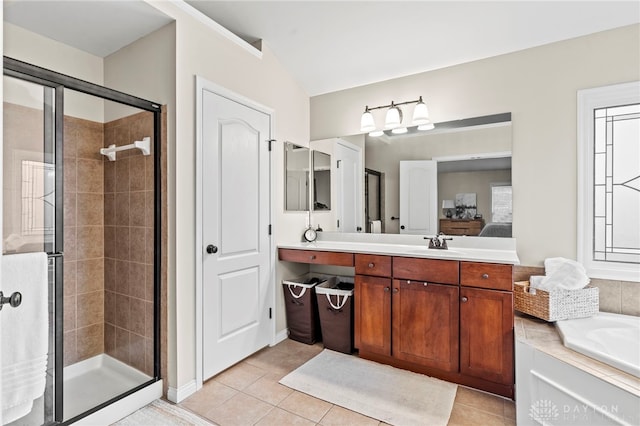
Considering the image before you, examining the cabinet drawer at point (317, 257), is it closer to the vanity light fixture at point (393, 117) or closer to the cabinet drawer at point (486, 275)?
the cabinet drawer at point (486, 275)

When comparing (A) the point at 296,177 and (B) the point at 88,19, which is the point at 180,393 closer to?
(A) the point at 296,177

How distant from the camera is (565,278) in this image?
88.7 inches

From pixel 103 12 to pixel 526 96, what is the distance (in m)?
2.95

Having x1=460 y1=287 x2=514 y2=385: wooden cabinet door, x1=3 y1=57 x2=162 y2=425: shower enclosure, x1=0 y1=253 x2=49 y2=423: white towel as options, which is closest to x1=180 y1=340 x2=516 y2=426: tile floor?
x1=460 y1=287 x2=514 y2=385: wooden cabinet door

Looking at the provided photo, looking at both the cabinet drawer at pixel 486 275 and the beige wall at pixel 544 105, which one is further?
the beige wall at pixel 544 105

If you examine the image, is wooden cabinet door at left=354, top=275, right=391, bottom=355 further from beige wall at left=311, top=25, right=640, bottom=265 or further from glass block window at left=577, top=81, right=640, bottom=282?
glass block window at left=577, top=81, right=640, bottom=282

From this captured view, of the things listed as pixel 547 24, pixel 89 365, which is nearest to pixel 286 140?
pixel 547 24

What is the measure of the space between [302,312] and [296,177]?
48.9 inches

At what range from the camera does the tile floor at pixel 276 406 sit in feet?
6.55

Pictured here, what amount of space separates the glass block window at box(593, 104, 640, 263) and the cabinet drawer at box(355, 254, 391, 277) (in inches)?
57.1

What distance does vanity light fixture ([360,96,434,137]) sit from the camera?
9.66 ft

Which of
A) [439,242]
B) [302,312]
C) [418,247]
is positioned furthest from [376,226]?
[302,312]

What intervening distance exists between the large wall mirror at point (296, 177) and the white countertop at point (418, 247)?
37 centimetres

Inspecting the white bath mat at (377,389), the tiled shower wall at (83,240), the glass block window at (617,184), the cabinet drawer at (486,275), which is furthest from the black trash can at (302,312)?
the glass block window at (617,184)
